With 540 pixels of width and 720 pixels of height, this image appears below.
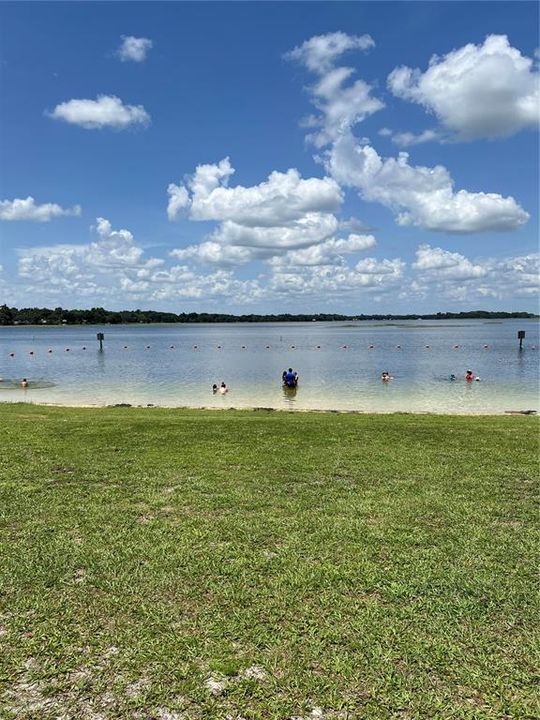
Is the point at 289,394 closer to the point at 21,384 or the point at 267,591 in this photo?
the point at 21,384

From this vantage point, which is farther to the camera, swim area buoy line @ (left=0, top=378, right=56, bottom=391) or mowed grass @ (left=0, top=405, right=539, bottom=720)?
swim area buoy line @ (left=0, top=378, right=56, bottom=391)

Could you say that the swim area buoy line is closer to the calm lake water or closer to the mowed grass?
the calm lake water

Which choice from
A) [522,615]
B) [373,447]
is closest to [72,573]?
[522,615]

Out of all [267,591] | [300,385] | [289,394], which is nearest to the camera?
[267,591]

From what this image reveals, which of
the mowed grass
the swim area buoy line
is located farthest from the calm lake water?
the mowed grass

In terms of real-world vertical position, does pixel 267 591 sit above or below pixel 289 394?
above

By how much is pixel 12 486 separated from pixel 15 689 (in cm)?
483

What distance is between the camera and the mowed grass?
3383 mm

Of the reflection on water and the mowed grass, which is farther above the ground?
the mowed grass

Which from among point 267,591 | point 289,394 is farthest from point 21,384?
point 267,591

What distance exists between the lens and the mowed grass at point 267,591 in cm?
338

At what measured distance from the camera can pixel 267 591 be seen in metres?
4.59

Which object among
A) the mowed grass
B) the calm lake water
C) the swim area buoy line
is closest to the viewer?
the mowed grass

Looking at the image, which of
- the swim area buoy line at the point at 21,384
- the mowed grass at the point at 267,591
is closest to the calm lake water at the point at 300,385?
→ the swim area buoy line at the point at 21,384
